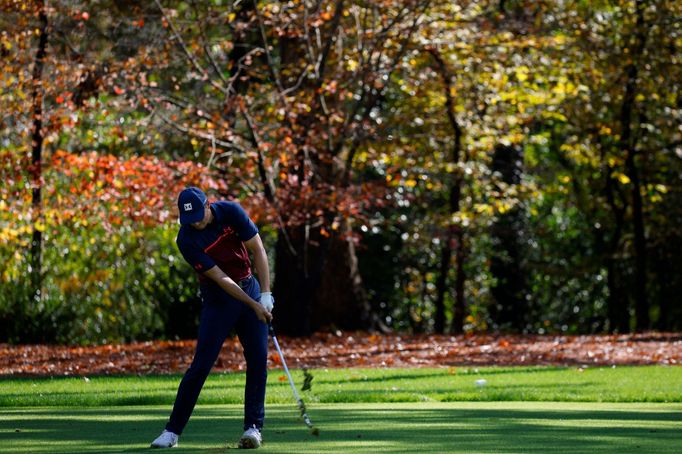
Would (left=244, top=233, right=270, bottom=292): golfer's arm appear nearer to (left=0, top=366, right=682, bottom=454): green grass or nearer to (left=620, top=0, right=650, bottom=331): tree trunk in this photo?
(left=0, top=366, right=682, bottom=454): green grass

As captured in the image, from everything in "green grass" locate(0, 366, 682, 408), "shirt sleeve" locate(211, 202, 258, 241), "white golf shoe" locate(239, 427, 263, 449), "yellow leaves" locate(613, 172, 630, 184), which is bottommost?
"green grass" locate(0, 366, 682, 408)

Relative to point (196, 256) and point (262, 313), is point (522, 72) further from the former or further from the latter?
point (196, 256)

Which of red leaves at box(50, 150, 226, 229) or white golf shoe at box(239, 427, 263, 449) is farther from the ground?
red leaves at box(50, 150, 226, 229)

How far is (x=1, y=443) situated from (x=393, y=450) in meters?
2.80

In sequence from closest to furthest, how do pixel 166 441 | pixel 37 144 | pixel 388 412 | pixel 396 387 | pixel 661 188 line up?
pixel 166 441
pixel 388 412
pixel 396 387
pixel 37 144
pixel 661 188

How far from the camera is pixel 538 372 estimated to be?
61.3 feet

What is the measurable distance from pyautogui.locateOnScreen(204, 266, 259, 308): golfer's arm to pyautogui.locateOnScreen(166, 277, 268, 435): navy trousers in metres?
0.14

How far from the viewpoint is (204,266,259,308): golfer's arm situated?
9.23m

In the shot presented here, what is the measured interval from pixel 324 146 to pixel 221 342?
1471cm

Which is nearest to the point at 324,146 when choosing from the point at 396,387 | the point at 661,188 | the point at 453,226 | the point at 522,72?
the point at 522,72

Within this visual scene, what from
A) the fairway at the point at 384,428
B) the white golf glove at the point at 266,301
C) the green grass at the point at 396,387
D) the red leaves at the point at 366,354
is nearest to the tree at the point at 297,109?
the red leaves at the point at 366,354

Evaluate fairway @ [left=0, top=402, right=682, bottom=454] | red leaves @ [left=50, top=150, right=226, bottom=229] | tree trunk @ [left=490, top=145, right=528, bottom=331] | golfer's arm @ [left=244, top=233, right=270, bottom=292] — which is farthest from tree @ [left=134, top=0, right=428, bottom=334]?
golfer's arm @ [left=244, top=233, right=270, bottom=292]

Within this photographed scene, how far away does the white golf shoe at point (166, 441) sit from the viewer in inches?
360

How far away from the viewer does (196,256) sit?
30.3 feet
